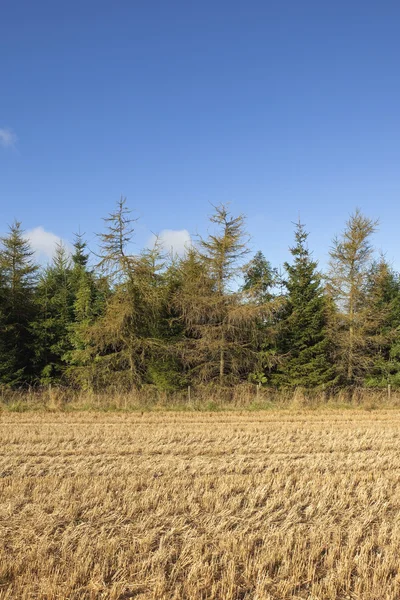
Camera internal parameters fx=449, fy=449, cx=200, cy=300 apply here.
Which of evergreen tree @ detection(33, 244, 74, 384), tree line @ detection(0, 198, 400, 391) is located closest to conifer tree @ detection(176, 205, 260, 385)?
tree line @ detection(0, 198, 400, 391)

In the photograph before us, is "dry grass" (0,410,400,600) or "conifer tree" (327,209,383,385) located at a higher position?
"conifer tree" (327,209,383,385)

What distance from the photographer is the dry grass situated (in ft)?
15.2

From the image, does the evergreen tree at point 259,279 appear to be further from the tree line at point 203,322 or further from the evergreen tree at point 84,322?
the evergreen tree at point 84,322

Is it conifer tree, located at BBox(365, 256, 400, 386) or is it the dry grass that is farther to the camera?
conifer tree, located at BBox(365, 256, 400, 386)

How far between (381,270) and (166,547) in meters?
25.4

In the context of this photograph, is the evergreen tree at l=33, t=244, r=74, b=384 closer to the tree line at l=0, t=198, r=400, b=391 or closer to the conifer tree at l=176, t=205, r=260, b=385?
the tree line at l=0, t=198, r=400, b=391

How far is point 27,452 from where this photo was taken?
9734mm

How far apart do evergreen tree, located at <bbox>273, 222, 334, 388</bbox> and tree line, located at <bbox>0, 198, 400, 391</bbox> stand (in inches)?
2.2

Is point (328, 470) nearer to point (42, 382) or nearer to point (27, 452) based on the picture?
point (27, 452)

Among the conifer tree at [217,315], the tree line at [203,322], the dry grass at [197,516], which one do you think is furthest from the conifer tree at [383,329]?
the dry grass at [197,516]

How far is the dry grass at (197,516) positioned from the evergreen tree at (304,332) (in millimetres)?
11887

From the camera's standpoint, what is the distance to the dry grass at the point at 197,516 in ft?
15.2

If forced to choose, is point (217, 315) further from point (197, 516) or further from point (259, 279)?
point (197, 516)

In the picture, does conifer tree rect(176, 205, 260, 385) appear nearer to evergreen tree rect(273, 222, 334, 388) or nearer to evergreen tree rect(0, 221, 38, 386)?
evergreen tree rect(273, 222, 334, 388)
